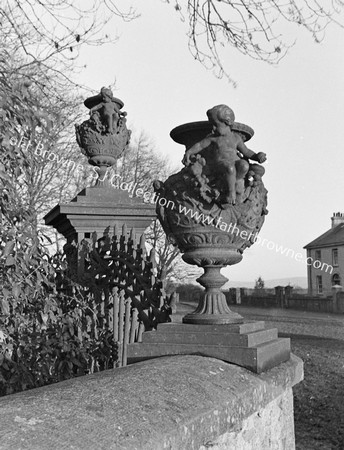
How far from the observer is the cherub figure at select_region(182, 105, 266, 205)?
3.18m

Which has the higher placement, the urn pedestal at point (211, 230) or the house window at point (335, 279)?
the house window at point (335, 279)

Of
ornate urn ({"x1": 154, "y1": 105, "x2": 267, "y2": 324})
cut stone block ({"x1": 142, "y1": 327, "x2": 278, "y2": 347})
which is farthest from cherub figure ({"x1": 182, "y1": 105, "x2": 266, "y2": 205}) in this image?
cut stone block ({"x1": 142, "y1": 327, "x2": 278, "y2": 347})

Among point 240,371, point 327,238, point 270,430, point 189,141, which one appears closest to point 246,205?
point 189,141

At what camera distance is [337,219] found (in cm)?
5272

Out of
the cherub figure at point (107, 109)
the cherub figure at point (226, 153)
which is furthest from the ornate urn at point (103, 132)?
the cherub figure at point (226, 153)

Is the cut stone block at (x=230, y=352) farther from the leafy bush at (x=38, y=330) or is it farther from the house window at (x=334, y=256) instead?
the house window at (x=334, y=256)

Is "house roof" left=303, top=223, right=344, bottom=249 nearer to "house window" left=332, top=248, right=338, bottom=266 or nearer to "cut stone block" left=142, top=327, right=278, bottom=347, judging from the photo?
"house window" left=332, top=248, right=338, bottom=266

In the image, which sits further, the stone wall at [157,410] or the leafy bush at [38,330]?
the leafy bush at [38,330]

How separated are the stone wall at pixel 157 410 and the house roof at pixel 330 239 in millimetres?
46207

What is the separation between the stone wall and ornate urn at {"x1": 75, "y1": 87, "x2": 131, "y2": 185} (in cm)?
363

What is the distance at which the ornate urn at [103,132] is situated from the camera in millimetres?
6000

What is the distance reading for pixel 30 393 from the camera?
7.13ft

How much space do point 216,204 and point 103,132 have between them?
10.2ft

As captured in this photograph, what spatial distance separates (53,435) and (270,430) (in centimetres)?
163
